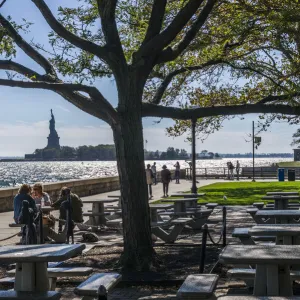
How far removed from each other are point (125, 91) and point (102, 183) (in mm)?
24977

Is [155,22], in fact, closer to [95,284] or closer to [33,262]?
[33,262]

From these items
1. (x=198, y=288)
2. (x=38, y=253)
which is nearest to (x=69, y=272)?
(x=38, y=253)

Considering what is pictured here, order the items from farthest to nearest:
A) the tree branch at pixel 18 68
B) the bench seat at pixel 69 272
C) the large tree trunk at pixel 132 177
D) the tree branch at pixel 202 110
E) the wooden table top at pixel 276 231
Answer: the tree branch at pixel 202 110 < the tree branch at pixel 18 68 < the large tree trunk at pixel 132 177 < the wooden table top at pixel 276 231 < the bench seat at pixel 69 272

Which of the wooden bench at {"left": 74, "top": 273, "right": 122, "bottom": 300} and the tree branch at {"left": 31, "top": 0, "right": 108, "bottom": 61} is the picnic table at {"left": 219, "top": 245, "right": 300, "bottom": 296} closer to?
the wooden bench at {"left": 74, "top": 273, "right": 122, "bottom": 300}

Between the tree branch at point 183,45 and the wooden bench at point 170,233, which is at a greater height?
the tree branch at point 183,45

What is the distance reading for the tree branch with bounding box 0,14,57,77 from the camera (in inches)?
491

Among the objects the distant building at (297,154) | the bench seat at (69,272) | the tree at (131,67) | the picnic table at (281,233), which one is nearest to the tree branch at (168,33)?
the tree at (131,67)

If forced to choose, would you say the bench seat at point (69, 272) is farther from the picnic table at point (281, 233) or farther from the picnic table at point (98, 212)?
the picnic table at point (98, 212)

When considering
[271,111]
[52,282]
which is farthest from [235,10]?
[52,282]

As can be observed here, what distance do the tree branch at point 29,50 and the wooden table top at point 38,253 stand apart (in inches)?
216

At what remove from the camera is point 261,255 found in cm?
670

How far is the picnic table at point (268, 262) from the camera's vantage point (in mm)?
6492

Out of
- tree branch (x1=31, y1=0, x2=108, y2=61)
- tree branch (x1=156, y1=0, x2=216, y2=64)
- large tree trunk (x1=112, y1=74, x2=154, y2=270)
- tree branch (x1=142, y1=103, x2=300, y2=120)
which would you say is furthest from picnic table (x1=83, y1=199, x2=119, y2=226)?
tree branch (x1=31, y1=0, x2=108, y2=61)

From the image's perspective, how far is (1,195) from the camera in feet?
78.7
